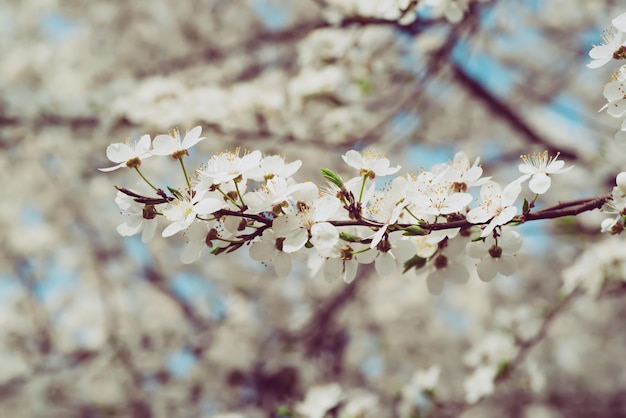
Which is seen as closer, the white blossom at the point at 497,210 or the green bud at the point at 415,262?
the white blossom at the point at 497,210

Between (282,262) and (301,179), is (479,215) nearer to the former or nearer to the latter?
(282,262)

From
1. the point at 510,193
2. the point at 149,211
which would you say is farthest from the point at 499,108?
the point at 149,211

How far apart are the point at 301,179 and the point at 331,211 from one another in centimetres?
382

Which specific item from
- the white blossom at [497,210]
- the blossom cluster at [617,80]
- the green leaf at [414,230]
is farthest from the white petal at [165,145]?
the blossom cluster at [617,80]

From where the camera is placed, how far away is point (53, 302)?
720 cm

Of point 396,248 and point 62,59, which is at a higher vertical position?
point 62,59

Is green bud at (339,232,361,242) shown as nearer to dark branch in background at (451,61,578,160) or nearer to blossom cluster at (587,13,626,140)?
blossom cluster at (587,13,626,140)

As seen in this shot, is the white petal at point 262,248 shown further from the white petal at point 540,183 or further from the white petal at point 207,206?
the white petal at point 540,183

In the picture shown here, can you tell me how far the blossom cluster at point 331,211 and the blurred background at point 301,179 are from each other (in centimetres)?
79

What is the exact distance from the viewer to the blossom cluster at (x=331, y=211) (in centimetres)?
100

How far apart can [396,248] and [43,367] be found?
398 centimetres

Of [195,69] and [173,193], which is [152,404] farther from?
[173,193]

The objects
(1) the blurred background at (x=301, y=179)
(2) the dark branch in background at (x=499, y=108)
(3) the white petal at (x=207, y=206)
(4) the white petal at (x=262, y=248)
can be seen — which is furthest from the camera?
(2) the dark branch in background at (x=499, y=108)

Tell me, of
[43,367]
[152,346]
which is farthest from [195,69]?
[43,367]
